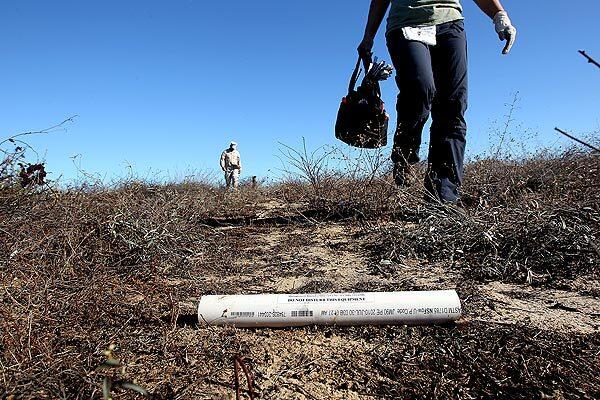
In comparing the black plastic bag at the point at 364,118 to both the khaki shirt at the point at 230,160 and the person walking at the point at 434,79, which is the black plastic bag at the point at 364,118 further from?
the khaki shirt at the point at 230,160

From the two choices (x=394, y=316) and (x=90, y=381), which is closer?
(x=90, y=381)

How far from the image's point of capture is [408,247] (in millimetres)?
2271

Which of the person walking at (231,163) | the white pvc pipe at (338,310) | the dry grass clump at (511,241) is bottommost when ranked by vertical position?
the white pvc pipe at (338,310)

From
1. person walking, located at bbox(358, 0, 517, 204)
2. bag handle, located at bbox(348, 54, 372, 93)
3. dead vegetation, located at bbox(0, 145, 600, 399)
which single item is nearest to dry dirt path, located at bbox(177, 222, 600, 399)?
dead vegetation, located at bbox(0, 145, 600, 399)

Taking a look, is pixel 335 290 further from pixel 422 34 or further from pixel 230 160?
pixel 230 160

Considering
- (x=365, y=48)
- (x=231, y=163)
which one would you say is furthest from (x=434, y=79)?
(x=231, y=163)

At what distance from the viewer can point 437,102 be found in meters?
3.13

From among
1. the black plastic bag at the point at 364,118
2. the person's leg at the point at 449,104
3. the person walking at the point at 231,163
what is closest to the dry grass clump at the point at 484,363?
the person's leg at the point at 449,104

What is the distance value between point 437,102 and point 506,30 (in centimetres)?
62

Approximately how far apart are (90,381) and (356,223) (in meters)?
2.07

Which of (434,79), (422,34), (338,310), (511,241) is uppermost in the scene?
(422,34)

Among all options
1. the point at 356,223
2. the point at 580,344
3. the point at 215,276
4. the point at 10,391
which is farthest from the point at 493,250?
the point at 10,391

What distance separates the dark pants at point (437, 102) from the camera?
2934 millimetres

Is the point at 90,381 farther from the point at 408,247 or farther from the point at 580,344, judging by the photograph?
the point at 408,247
